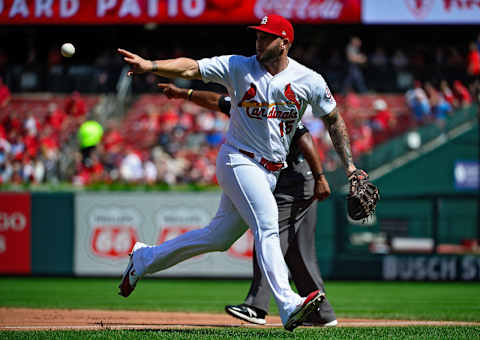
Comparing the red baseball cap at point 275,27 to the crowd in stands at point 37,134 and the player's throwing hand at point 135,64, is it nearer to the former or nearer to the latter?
the player's throwing hand at point 135,64

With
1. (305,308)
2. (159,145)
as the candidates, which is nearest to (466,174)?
(159,145)

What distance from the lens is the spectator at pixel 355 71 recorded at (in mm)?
18344

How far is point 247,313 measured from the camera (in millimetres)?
6078

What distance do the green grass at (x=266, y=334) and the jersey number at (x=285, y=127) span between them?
138 centimetres

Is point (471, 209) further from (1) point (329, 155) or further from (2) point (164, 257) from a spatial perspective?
(2) point (164, 257)

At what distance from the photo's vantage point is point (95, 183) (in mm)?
12688

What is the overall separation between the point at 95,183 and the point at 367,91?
326 inches

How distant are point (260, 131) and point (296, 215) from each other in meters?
1.39

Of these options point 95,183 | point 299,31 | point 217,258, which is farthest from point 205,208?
point 299,31

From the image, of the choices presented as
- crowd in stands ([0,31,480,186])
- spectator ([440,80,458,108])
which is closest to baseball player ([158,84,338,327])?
crowd in stands ([0,31,480,186])

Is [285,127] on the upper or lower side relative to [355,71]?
lower

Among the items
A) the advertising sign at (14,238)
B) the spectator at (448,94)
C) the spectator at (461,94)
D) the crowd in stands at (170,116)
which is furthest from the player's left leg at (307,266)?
the spectator at (448,94)

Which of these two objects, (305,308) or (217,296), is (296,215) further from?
(217,296)

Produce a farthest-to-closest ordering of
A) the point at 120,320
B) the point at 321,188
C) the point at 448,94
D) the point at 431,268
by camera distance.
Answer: the point at 448,94, the point at 431,268, the point at 120,320, the point at 321,188
